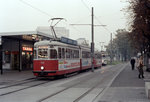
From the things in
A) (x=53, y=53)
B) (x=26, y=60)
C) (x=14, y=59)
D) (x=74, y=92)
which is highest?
(x=53, y=53)

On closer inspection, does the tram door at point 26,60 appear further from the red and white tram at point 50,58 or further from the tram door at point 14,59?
the red and white tram at point 50,58

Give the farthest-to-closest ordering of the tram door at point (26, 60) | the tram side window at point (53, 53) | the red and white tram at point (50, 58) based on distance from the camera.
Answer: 1. the tram door at point (26, 60)
2. the tram side window at point (53, 53)
3. the red and white tram at point (50, 58)

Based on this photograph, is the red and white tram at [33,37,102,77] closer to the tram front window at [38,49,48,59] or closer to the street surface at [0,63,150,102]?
the tram front window at [38,49,48,59]

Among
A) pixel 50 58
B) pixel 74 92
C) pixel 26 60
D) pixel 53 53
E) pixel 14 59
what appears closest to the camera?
pixel 74 92

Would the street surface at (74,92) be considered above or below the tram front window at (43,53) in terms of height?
below

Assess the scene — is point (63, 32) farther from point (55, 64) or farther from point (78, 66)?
point (55, 64)

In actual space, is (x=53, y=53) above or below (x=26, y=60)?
above

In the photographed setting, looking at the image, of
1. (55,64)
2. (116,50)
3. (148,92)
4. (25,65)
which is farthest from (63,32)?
(148,92)

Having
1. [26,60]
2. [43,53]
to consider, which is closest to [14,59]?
[26,60]

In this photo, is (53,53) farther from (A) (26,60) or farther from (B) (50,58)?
(A) (26,60)

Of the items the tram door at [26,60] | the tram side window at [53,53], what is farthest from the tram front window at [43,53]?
the tram door at [26,60]

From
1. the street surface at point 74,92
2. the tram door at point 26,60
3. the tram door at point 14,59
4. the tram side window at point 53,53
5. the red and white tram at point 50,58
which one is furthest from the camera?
the tram door at point 26,60

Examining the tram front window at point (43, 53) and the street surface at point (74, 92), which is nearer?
the street surface at point (74, 92)

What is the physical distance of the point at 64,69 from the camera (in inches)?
868
